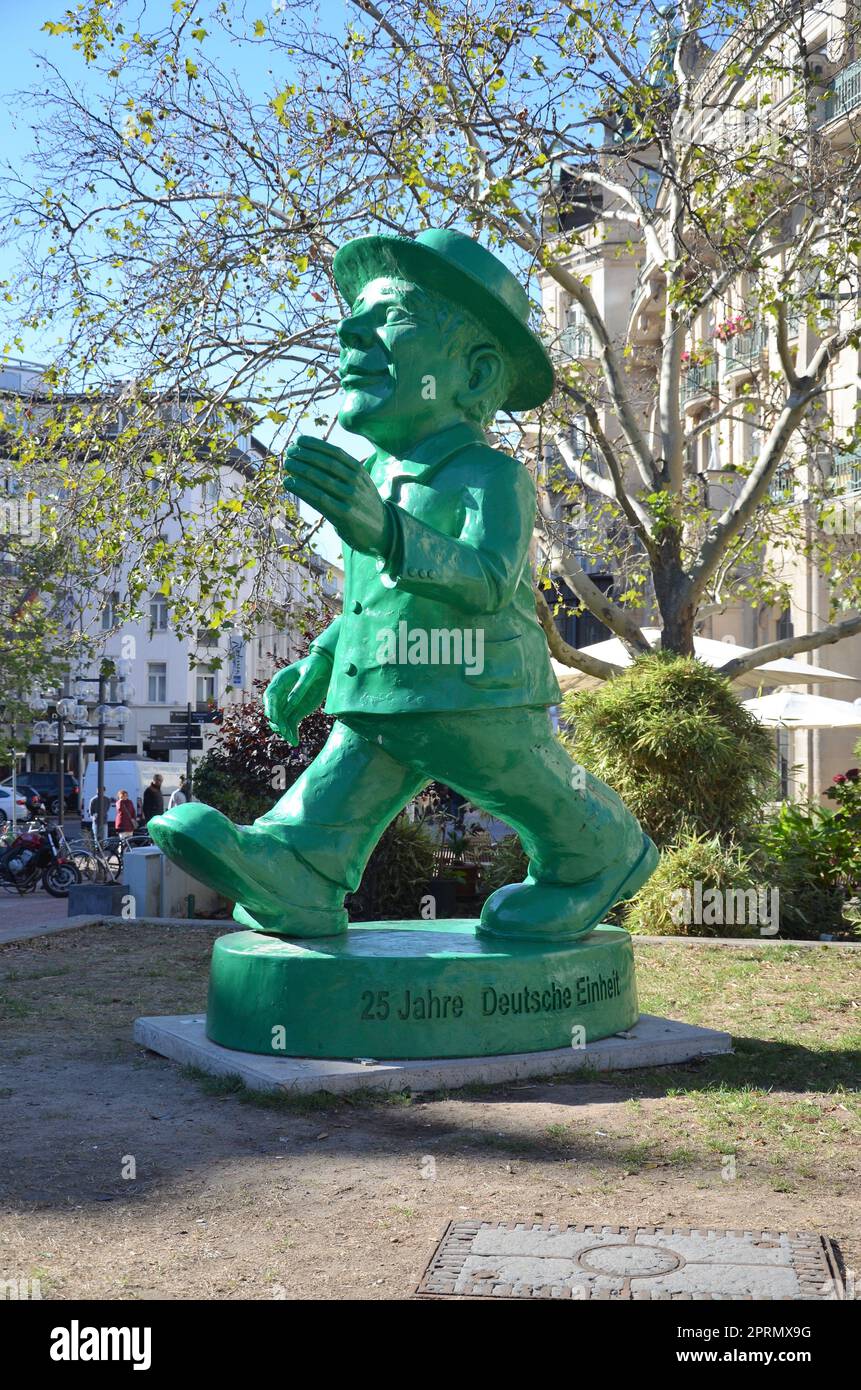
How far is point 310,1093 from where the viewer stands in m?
4.13

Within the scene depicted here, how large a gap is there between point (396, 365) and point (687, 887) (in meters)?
5.40

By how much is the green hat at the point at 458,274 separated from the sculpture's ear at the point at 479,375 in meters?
0.08

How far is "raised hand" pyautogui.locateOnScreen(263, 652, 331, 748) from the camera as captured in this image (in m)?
5.01

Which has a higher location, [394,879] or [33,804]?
[394,879]

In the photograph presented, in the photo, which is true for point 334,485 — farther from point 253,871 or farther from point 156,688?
point 156,688

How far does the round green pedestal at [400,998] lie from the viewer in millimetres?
4348

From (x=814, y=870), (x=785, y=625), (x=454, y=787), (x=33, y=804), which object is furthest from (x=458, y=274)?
(x=33, y=804)

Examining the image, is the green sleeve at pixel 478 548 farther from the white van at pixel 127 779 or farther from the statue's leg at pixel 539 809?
the white van at pixel 127 779

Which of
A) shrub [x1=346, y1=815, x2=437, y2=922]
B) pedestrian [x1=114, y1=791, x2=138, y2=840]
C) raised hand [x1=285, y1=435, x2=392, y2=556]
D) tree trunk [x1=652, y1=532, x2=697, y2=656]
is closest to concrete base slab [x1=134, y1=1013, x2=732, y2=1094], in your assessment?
raised hand [x1=285, y1=435, x2=392, y2=556]

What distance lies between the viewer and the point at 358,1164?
3.54m

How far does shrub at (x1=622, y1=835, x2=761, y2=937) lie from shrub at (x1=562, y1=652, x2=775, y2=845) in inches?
13.4

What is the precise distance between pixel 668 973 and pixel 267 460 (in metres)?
5.14

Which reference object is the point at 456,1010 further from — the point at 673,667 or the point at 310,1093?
the point at 673,667
